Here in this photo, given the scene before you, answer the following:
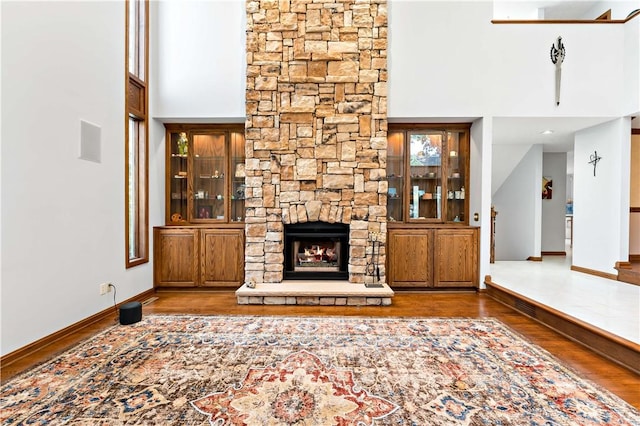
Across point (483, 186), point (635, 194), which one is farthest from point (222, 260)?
point (635, 194)

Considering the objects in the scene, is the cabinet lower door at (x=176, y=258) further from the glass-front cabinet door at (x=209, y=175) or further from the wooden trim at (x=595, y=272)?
the wooden trim at (x=595, y=272)

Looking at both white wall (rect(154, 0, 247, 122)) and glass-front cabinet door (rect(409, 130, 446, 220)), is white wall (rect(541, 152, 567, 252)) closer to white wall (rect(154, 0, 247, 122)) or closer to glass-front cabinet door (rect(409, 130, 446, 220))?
glass-front cabinet door (rect(409, 130, 446, 220))

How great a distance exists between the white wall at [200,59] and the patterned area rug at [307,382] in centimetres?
303

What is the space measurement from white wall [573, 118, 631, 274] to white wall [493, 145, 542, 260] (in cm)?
102

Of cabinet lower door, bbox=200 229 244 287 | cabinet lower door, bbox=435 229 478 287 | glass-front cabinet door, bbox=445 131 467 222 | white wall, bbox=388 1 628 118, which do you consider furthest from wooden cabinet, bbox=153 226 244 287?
glass-front cabinet door, bbox=445 131 467 222

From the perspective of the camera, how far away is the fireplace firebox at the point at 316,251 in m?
4.35

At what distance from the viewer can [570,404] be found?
6.26 feet

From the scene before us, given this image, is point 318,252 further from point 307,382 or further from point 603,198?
point 603,198

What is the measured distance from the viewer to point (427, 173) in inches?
193

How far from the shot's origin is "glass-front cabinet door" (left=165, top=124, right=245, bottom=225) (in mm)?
4785

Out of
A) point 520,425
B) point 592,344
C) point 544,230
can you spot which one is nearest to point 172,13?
point 520,425

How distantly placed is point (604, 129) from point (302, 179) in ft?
15.5

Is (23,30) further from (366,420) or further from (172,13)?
(366,420)

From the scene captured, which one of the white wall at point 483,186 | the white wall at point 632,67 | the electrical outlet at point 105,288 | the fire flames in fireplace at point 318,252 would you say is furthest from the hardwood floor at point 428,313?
the white wall at point 632,67
